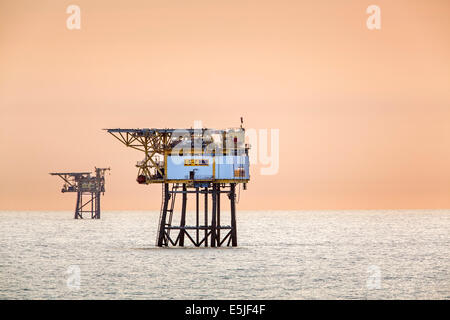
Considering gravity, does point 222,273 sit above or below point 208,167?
below

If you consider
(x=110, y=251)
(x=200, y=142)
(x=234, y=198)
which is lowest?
(x=110, y=251)

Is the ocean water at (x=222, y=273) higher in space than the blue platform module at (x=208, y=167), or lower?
lower

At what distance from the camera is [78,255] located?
259ft

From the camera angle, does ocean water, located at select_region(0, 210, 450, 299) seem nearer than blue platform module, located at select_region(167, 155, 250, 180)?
Yes

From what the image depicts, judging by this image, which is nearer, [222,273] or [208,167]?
[222,273]

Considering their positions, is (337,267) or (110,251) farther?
(110,251)

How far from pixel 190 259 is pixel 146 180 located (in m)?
7.33

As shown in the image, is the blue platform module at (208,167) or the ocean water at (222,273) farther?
the blue platform module at (208,167)

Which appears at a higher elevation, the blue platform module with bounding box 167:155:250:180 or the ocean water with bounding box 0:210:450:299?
the blue platform module with bounding box 167:155:250:180
